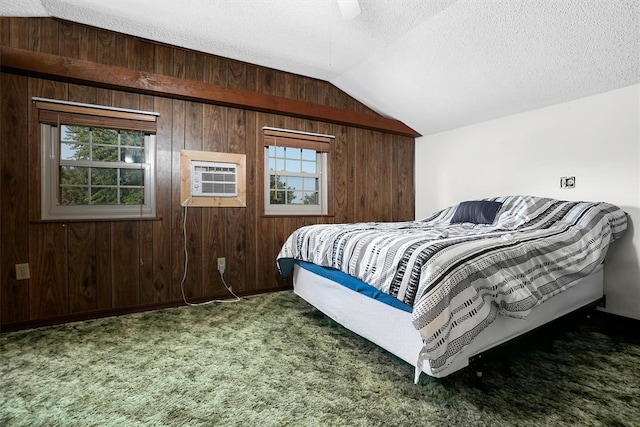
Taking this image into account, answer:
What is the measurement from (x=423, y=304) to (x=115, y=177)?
105 inches

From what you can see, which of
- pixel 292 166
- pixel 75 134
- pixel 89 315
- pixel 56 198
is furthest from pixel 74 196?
pixel 292 166

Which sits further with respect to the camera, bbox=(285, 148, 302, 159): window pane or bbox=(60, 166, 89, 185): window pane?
bbox=(285, 148, 302, 159): window pane

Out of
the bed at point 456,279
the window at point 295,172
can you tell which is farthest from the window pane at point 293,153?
the bed at point 456,279

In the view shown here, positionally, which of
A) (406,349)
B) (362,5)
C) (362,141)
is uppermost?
(362,5)

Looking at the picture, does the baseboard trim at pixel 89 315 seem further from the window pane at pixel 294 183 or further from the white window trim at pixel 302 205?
the window pane at pixel 294 183

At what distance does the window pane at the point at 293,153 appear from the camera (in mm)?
3420

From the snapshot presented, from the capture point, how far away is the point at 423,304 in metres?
1.29

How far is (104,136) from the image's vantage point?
8.33 ft

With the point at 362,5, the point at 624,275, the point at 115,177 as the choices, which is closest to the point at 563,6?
the point at 362,5

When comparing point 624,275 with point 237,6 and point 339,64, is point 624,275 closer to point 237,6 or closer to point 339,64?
point 339,64

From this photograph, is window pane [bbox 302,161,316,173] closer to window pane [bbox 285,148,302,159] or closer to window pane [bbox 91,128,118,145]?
window pane [bbox 285,148,302,159]

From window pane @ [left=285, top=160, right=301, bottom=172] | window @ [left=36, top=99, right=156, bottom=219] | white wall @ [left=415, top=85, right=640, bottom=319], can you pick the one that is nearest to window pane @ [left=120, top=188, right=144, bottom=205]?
window @ [left=36, top=99, right=156, bottom=219]

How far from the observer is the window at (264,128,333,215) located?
3260 mm

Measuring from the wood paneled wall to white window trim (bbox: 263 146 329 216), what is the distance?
10 centimetres
